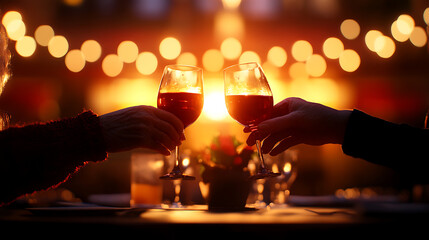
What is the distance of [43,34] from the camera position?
5707mm

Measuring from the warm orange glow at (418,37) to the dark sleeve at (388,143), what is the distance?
5213mm

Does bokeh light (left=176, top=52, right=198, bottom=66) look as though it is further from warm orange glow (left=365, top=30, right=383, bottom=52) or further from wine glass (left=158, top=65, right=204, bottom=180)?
wine glass (left=158, top=65, right=204, bottom=180)

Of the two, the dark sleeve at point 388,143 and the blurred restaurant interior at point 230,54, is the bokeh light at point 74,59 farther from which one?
the dark sleeve at point 388,143

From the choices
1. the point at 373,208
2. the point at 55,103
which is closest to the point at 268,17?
the point at 55,103

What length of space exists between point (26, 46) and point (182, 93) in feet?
16.7

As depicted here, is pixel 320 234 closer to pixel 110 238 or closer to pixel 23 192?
pixel 110 238

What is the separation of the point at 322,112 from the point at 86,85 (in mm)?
5445

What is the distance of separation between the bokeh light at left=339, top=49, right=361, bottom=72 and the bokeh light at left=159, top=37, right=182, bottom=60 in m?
2.37

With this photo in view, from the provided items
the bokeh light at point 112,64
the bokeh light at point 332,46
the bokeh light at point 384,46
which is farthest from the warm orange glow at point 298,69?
the bokeh light at point 112,64

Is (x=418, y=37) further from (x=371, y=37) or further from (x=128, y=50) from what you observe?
(x=128, y=50)

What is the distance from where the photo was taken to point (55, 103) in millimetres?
6215

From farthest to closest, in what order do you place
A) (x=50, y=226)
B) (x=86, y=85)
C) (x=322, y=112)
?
(x=86, y=85) → (x=322, y=112) → (x=50, y=226)

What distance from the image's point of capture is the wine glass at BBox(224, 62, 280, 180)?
1.33 m

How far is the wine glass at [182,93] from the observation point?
4.23 ft
